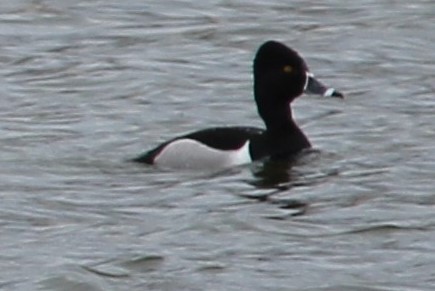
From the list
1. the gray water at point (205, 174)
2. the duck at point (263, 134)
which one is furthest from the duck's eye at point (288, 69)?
the gray water at point (205, 174)

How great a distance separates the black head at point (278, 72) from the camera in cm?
1712

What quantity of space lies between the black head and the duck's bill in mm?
37

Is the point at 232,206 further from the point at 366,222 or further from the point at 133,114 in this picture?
the point at 133,114

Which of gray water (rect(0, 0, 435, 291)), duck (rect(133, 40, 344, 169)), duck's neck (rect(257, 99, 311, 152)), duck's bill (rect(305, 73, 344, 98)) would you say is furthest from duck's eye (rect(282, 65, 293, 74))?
gray water (rect(0, 0, 435, 291))

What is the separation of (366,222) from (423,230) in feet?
1.53

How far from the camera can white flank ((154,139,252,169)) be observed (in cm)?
1659

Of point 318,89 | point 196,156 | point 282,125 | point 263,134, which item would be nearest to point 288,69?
point 318,89

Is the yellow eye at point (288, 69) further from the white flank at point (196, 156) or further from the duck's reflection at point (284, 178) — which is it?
the white flank at point (196, 156)

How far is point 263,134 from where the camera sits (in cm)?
1698

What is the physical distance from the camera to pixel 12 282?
13156 millimetres

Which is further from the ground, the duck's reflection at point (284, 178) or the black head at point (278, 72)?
the black head at point (278, 72)

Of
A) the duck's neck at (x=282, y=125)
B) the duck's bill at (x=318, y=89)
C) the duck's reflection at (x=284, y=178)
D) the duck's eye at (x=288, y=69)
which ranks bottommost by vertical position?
the duck's reflection at (x=284, y=178)

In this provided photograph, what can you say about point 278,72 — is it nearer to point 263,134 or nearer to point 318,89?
point 318,89

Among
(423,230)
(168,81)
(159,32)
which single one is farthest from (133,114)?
(423,230)
